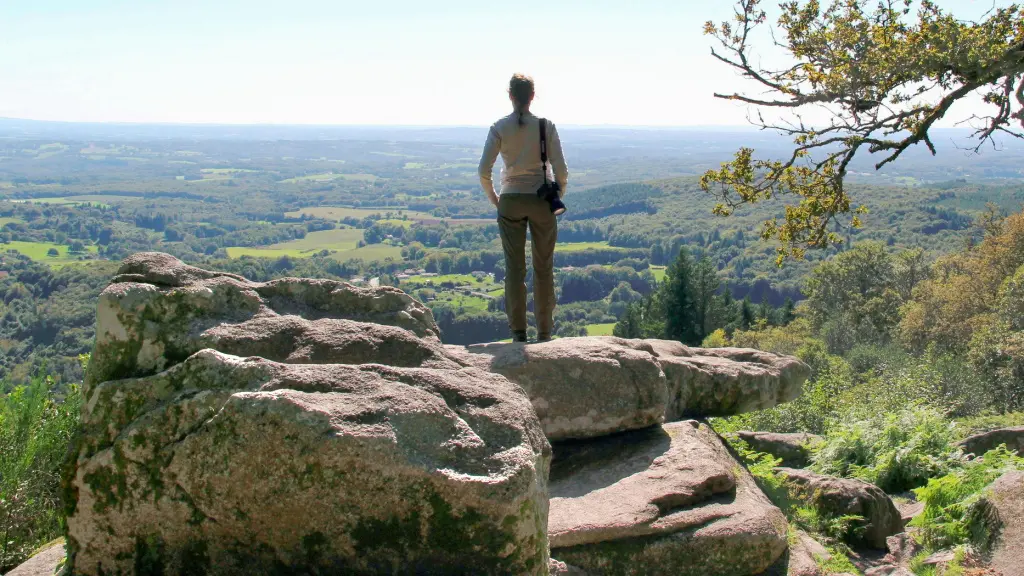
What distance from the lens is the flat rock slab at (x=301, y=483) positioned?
4293 millimetres

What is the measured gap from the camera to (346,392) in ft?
15.6

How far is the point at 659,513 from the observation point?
275 inches

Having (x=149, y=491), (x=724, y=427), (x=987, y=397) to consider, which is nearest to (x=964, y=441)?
(x=724, y=427)

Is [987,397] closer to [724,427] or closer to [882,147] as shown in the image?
[882,147]

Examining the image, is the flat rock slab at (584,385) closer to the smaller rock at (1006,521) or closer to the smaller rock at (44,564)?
the smaller rock at (1006,521)

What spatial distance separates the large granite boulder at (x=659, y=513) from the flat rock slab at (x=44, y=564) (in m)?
3.67

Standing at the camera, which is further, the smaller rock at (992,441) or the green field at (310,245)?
the green field at (310,245)

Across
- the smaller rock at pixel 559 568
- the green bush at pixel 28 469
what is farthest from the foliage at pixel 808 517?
the green bush at pixel 28 469

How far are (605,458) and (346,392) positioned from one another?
14.0ft

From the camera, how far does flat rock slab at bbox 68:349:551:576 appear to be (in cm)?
429

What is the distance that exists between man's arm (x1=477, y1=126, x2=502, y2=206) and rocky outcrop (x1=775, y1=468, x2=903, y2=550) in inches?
206

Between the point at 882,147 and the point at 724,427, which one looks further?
the point at 882,147

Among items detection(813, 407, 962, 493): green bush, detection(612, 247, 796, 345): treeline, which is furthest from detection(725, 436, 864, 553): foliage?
detection(612, 247, 796, 345): treeline

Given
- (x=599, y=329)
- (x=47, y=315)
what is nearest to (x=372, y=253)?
(x=599, y=329)
